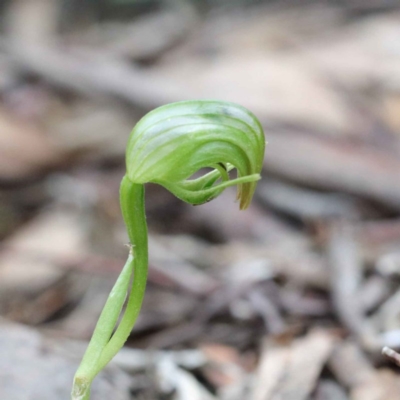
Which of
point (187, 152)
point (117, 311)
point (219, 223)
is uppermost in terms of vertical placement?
point (187, 152)

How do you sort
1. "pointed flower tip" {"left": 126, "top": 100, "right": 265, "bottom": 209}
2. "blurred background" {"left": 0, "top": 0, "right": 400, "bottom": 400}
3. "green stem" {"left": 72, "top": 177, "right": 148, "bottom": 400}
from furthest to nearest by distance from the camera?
"blurred background" {"left": 0, "top": 0, "right": 400, "bottom": 400}
"green stem" {"left": 72, "top": 177, "right": 148, "bottom": 400}
"pointed flower tip" {"left": 126, "top": 100, "right": 265, "bottom": 209}

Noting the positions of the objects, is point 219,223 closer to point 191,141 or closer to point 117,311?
point 117,311

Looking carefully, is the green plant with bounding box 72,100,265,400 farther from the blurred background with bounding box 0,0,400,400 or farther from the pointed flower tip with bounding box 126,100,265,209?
the blurred background with bounding box 0,0,400,400

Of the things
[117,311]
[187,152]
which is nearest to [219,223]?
[117,311]

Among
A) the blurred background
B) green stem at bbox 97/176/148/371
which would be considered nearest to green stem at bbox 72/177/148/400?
green stem at bbox 97/176/148/371

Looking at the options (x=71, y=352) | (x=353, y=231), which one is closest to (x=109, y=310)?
(x=71, y=352)

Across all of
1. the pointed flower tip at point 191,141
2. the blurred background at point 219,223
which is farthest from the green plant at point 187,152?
the blurred background at point 219,223
